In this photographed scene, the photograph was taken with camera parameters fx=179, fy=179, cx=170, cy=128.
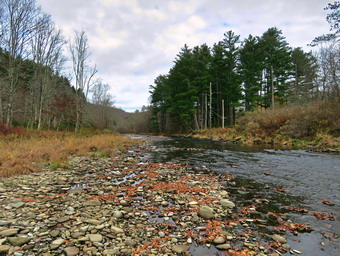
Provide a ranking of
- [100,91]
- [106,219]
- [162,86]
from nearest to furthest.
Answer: [106,219]
[162,86]
[100,91]

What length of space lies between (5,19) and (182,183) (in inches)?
817

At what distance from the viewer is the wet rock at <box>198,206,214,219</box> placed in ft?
11.5

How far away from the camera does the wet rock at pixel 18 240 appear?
238cm

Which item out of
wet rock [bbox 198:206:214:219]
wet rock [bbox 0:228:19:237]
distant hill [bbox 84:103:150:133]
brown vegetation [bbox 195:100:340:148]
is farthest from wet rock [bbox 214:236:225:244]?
distant hill [bbox 84:103:150:133]

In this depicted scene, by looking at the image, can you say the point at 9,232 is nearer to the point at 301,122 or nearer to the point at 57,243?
the point at 57,243

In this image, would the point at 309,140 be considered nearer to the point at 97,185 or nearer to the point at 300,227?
the point at 300,227

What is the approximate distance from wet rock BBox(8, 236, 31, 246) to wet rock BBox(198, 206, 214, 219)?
2.83m

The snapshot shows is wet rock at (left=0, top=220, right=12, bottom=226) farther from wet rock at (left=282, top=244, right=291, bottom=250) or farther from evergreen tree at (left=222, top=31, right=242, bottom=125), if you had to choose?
evergreen tree at (left=222, top=31, right=242, bottom=125)

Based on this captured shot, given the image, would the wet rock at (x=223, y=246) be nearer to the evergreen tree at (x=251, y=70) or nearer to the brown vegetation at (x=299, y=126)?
the brown vegetation at (x=299, y=126)

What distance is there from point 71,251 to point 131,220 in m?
1.16

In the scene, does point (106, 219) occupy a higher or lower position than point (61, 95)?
lower

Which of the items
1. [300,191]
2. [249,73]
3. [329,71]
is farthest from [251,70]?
[300,191]

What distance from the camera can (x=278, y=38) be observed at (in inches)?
1196

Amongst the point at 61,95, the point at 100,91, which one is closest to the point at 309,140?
the point at 61,95
